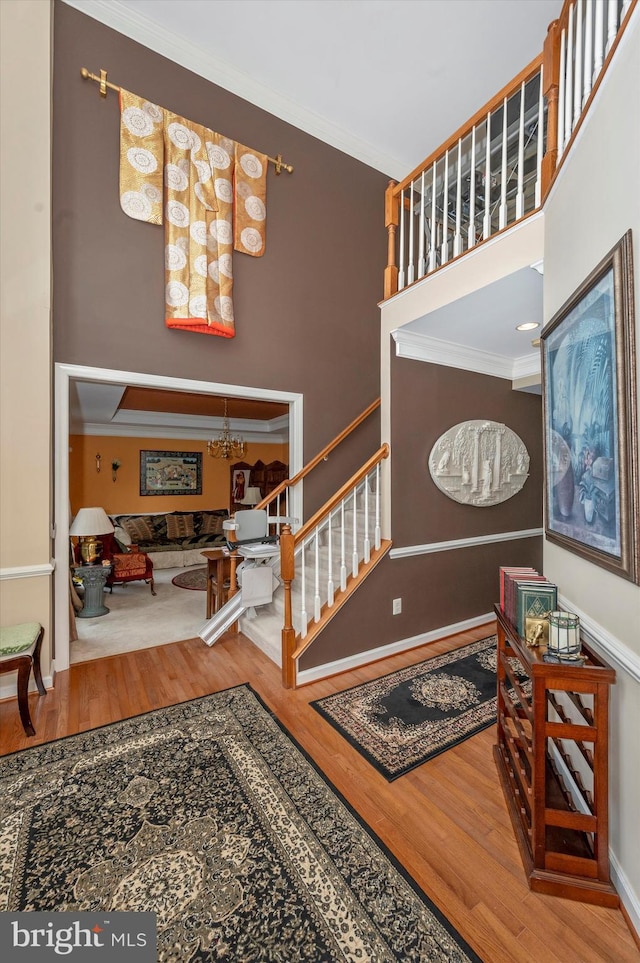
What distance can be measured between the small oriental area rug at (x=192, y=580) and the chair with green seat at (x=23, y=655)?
9.13ft

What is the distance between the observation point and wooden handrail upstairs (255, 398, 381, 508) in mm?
→ 3973

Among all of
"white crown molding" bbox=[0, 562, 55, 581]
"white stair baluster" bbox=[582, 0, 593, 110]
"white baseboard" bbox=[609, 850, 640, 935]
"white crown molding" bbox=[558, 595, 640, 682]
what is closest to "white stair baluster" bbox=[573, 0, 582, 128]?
"white stair baluster" bbox=[582, 0, 593, 110]

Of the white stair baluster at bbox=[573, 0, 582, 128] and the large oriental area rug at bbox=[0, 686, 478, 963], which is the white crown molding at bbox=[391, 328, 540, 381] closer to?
the white stair baluster at bbox=[573, 0, 582, 128]

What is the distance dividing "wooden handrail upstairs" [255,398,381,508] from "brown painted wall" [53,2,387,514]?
0.11m

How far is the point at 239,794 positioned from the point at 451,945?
3.19ft

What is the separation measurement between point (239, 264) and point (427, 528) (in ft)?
9.81

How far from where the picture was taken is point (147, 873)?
1445 millimetres

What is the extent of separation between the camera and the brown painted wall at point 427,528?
315 cm

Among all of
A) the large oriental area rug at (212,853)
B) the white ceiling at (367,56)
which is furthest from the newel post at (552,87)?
the large oriental area rug at (212,853)

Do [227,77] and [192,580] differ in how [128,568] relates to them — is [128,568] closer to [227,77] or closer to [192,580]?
[192,580]

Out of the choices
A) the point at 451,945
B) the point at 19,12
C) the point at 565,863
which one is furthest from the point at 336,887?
the point at 19,12

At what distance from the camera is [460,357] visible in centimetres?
359

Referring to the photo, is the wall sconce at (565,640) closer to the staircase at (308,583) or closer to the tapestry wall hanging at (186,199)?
the staircase at (308,583)

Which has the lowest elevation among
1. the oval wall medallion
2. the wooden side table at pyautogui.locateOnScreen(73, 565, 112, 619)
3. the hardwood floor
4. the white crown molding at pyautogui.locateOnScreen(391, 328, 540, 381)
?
the hardwood floor
